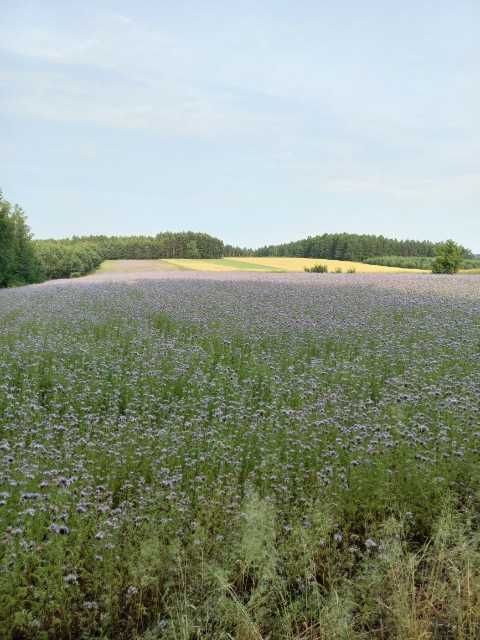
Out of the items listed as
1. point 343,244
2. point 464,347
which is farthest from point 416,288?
point 343,244

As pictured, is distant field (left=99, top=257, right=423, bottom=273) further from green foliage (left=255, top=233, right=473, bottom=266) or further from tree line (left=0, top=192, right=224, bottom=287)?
green foliage (left=255, top=233, right=473, bottom=266)

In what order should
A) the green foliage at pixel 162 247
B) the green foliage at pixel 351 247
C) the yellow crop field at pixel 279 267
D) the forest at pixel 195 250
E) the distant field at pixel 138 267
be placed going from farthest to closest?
the green foliage at pixel 162 247 < the green foliage at pixel 351 247 < the forest at pixel 195 250 < the distant field at pixel 138 267 < the yellow crop field at pixel 279 267

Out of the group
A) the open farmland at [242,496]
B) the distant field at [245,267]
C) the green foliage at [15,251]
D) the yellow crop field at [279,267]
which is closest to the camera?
the open farmland at [242,496]

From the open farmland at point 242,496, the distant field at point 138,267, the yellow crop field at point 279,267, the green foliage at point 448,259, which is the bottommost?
the open farmland at point 242,496

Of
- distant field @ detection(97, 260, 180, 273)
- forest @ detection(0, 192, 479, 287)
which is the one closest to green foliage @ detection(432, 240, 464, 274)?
forest @ detection(0, 192, 479, 287)

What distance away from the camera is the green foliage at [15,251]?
136ft

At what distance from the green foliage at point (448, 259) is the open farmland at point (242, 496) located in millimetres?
37979

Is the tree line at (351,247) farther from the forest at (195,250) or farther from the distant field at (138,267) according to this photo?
the distant field at (138,267)

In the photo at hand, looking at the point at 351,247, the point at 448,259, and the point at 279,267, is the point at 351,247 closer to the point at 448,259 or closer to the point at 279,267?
the point at 279,267

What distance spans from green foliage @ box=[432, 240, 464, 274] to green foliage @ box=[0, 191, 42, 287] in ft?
119

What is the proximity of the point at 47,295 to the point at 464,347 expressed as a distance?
48.5ft

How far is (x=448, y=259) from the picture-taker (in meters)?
44.6

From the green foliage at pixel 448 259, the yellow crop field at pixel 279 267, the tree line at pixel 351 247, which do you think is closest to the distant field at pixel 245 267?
the yellow crop field at pixel 279 267

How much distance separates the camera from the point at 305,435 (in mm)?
5676
